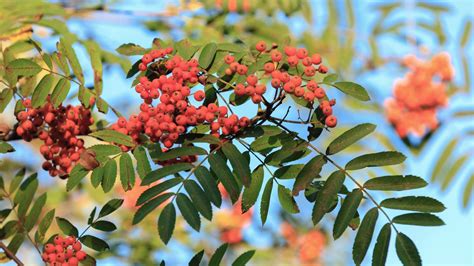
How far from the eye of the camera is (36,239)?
2008mm

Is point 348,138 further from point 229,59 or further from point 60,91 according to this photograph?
point 60,91

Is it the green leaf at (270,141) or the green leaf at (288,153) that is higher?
the green leaf at (270,141)

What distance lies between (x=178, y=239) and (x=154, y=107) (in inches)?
66.0

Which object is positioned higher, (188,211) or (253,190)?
(253,190)

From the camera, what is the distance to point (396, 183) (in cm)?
175

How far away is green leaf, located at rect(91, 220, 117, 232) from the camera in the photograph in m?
1.91

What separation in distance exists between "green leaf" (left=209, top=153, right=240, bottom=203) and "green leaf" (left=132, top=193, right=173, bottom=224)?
0.11m

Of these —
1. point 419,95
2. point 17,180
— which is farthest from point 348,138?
point 419,95

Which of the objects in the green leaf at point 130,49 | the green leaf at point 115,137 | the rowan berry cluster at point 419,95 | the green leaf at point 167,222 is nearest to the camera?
the green leaf at point 167,222

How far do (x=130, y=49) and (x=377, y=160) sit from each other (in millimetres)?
640

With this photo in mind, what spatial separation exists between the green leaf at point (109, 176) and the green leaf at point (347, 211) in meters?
0.50

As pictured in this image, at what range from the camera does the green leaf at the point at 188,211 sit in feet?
5.53

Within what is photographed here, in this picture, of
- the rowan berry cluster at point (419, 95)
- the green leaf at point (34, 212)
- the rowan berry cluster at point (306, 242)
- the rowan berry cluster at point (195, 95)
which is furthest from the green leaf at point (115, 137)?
the rowan berry cluster at point (419, 95)

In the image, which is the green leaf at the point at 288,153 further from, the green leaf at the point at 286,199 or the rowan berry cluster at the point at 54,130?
the rowan berry cluster at the point at 54,130
